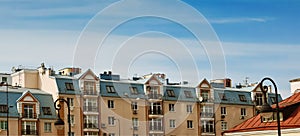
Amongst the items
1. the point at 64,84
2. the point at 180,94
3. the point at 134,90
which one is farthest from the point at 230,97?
the point at 64,84

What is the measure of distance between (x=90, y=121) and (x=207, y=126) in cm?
1813

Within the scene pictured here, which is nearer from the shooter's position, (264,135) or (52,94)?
(264,135)

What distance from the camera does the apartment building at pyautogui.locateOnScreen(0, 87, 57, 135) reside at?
288ft

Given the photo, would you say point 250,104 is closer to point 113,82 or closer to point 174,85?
point 174,85

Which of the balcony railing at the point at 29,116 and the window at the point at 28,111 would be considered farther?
the window at the point at 28,111

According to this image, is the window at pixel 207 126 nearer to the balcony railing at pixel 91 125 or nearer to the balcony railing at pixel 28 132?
the balcony railing at pixel 91 125

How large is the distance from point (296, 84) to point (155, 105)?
3068 centimetres

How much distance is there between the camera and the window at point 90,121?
92.9 metres

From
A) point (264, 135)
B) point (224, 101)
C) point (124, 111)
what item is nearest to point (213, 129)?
point (224, 101)

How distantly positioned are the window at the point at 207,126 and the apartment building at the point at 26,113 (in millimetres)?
22355

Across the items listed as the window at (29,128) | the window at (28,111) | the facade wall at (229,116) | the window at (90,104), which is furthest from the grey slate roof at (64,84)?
the facade wall at (229,116)

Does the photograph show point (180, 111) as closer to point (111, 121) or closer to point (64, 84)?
point (111, 121)

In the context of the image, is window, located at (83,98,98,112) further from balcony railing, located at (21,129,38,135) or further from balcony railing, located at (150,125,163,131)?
balcony railing, located at (150,125,163,131)

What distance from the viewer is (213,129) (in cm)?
10212
